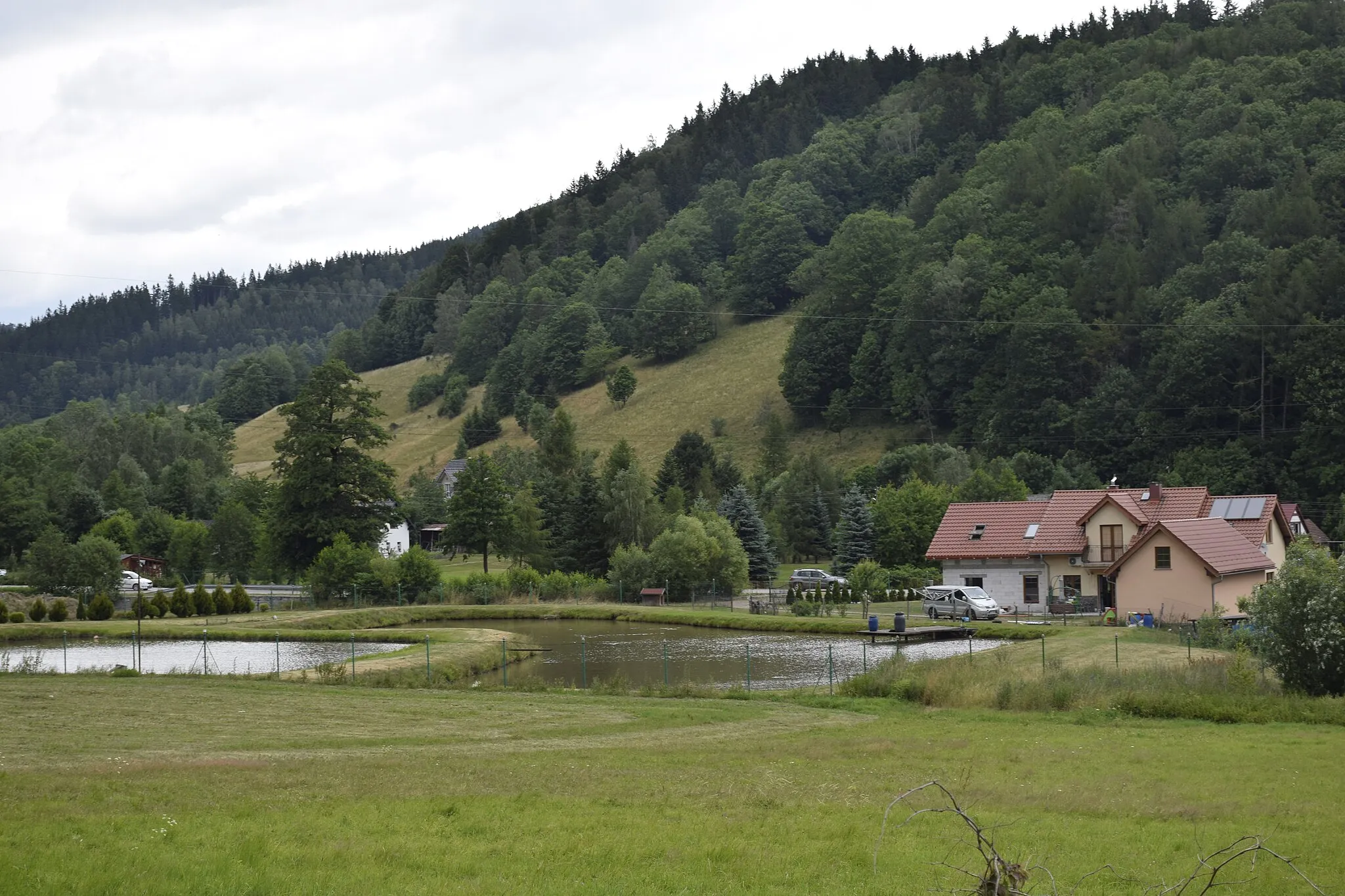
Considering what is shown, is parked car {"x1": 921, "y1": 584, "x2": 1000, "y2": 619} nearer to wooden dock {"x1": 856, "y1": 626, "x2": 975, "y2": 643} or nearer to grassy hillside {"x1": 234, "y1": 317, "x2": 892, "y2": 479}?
wooden dock {"x1": 856, "y1": 626, "x2": 975, "y2": 643}

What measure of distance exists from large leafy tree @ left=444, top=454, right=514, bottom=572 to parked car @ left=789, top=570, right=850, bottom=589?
1622 centimetres

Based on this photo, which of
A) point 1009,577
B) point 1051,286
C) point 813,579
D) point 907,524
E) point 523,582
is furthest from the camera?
point 1051,286

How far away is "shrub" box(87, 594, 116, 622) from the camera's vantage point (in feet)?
200

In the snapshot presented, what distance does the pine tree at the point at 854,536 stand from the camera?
76.2 meters

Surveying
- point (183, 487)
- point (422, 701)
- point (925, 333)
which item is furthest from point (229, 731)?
point (925, 333)

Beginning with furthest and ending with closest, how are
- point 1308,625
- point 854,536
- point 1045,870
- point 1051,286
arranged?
point 1051,286 < point 854,536 < point 1308,625 < point 1045,870

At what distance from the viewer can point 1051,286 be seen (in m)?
117

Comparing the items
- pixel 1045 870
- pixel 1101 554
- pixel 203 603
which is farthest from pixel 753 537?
pixel 1045 870

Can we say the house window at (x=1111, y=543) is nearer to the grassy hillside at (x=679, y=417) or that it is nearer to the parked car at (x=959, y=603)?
the parked car at (x=959, y=603)

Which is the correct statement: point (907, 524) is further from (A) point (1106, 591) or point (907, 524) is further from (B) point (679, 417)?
(B) point (679, 417)

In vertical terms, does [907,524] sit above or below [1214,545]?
above

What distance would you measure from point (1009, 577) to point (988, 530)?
2559 millimetres

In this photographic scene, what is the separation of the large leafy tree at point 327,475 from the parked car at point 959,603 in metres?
33.3

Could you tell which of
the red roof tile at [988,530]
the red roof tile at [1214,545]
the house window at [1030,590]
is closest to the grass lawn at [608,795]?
the red roof tile at [1214,545]
